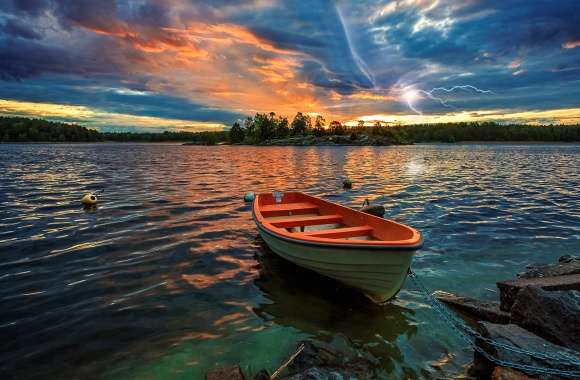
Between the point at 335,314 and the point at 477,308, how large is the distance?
303 centimetres

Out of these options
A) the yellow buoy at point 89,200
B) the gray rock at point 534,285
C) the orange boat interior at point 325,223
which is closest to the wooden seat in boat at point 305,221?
the orange boat interior at point 325,223

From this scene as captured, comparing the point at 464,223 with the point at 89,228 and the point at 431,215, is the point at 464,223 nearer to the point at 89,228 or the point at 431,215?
the point at 431,215

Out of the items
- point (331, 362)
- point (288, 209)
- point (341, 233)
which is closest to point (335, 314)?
Answer: point (331, 362)

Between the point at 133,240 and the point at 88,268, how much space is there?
265cm

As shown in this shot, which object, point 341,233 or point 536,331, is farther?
point 341,233

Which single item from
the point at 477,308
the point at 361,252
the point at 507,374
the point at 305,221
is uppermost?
the point at 361,252

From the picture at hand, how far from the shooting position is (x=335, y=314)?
7598 millimetres

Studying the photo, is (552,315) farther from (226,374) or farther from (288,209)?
(288,209)

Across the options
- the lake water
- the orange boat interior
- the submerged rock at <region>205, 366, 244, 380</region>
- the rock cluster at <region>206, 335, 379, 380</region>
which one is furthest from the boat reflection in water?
the submerged rock at <region>205, 366, 244, 380</region>

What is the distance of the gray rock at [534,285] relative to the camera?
634 centimetres

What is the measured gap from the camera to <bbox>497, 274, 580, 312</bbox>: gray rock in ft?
20.8

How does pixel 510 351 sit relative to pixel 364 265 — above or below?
below

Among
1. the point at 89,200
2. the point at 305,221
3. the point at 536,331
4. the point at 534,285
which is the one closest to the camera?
the point at 536,331

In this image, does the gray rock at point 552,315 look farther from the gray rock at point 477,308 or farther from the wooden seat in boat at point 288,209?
the wooden seat in boat at point 288,209
